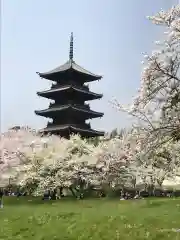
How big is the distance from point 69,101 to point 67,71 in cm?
389

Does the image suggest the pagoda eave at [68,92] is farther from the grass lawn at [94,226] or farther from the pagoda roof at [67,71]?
the grass lawn at [94,226]

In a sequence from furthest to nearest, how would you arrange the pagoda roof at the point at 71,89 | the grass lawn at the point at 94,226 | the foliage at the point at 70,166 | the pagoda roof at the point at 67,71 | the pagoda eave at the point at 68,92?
the pagoda roof at the point at 67,71 → the pagoda eave at the point at 68,92 → the pagoda roof at the point at 71,89 → the foliage at the point at 70,166 → the grass lawn at the point at 94,226

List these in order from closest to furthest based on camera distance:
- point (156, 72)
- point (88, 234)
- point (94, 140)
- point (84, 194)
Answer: point (156, 72) → point (88, 234) → point (84, 194) → point (94, 140)

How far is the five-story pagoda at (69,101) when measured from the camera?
46.9 metres

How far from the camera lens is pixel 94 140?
1891 inches

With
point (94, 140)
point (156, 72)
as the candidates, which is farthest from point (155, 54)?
point (94, 140)

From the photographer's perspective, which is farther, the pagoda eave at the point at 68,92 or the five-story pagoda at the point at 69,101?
the pagoda eave at the point at 68,92

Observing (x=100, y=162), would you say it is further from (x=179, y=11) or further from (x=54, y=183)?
(x=179, y=11)

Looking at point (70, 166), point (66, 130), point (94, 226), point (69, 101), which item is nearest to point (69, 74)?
point (69, 101)

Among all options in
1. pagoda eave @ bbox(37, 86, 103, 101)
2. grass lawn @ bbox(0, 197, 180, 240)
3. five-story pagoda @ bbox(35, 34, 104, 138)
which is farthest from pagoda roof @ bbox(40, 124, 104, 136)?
grass lawn @ bbox(0, 197, 180, 240)

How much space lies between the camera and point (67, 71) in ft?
162

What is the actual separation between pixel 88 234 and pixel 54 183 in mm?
17337

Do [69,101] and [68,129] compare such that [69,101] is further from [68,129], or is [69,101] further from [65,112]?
[68,129]

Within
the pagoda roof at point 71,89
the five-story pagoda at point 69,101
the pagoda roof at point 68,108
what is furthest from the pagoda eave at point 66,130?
the pagoda roof at point 71,89
